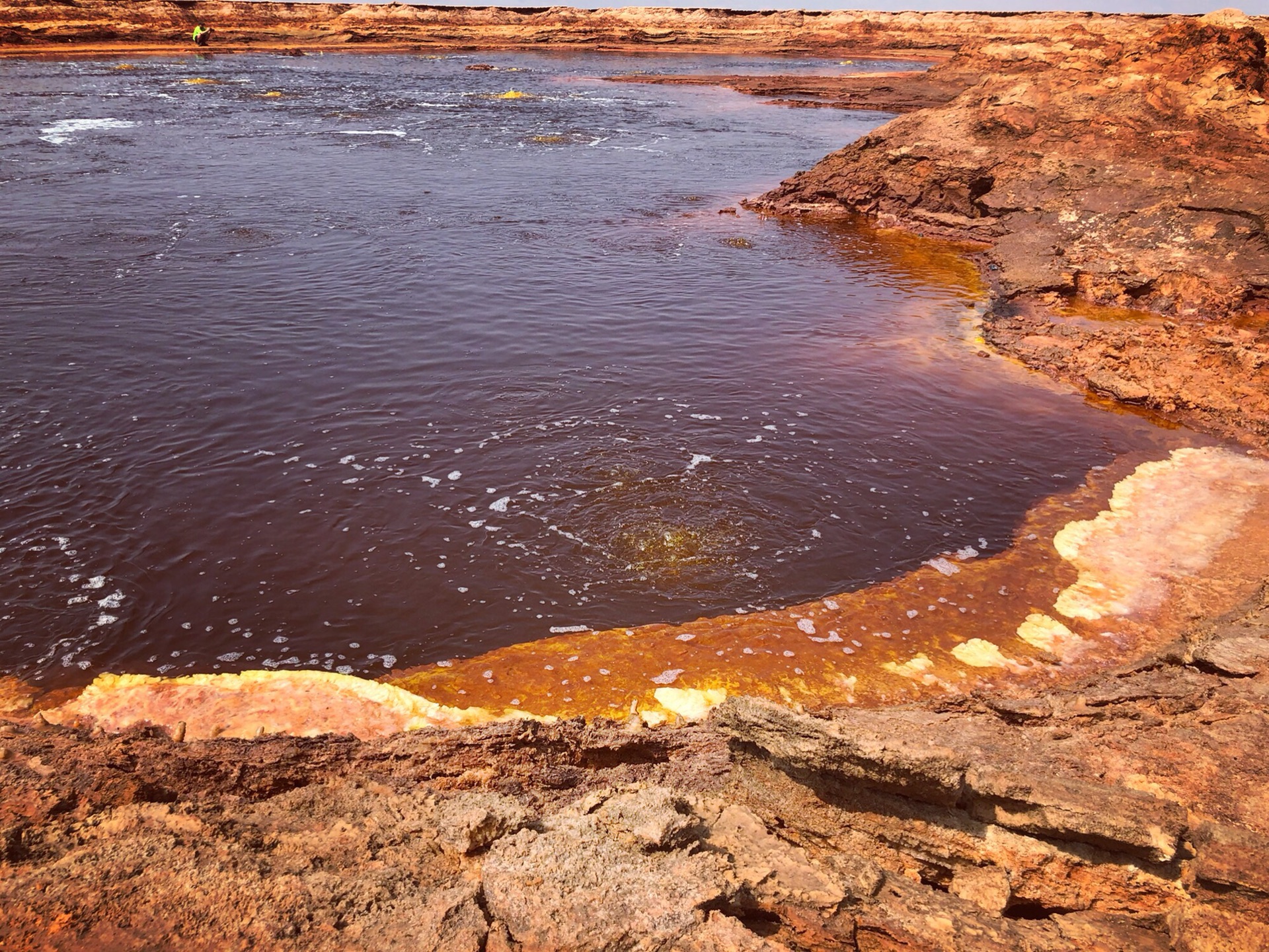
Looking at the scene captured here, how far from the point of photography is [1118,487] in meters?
8.99

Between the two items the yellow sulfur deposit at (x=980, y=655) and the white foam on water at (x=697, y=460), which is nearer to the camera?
the yellow sulfur deposit at (x=980, y=655)

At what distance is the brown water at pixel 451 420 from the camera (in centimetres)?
704

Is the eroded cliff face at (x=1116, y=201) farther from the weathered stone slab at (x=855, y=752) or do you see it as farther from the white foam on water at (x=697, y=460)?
the weathered stone slab at (x=855, y=752)

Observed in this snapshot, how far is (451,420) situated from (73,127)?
2449 centimetres

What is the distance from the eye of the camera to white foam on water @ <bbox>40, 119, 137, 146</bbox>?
78.1 ft

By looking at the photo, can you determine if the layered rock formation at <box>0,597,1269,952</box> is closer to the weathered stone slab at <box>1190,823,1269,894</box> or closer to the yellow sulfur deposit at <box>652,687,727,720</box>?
the weathered stone slab at <box>1190,823,1269,894</box>

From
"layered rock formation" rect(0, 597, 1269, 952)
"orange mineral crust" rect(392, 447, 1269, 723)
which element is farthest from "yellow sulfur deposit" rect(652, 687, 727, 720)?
"layered rock formation" rect(0, 597, 1269, 952)

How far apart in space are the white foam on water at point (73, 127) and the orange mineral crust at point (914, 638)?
2501cm

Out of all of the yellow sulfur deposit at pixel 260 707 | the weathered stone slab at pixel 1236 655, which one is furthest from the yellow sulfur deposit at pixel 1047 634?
the yellow sulfur deposit at pixel 260 707

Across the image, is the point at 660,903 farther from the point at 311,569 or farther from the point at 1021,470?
the point at 1021,470

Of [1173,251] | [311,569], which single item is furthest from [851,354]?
[311,569]

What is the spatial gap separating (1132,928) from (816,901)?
1354 mm

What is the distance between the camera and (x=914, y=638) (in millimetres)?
6754

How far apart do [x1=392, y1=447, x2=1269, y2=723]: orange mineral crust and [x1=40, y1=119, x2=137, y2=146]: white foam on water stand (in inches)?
984
